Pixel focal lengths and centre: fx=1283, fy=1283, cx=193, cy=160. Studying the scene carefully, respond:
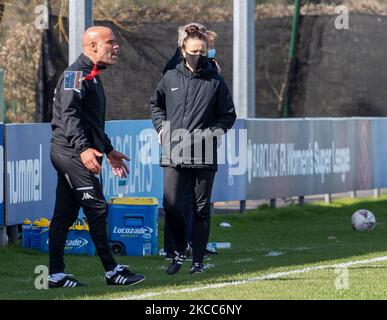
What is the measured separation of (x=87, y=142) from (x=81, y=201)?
0.48 metres

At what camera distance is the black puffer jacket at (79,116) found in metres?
9.23

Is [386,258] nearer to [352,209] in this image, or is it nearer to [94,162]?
[94,162]

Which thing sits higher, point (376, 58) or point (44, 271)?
point (376, 58)

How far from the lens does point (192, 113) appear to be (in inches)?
408

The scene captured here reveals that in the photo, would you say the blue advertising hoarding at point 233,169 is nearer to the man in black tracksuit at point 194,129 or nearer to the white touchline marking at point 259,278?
the white touchline marking at point 259,278

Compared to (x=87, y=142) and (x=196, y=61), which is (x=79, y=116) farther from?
(x=196, y=61)

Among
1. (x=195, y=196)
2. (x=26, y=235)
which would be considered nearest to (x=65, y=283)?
(x=195, y=196)

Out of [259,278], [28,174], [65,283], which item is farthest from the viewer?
[28,174]

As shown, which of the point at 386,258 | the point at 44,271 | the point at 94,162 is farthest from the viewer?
the point at 386,258

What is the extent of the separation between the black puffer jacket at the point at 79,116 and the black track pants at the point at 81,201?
0.11 meters

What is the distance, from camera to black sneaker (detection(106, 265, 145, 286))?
30.9 ft
